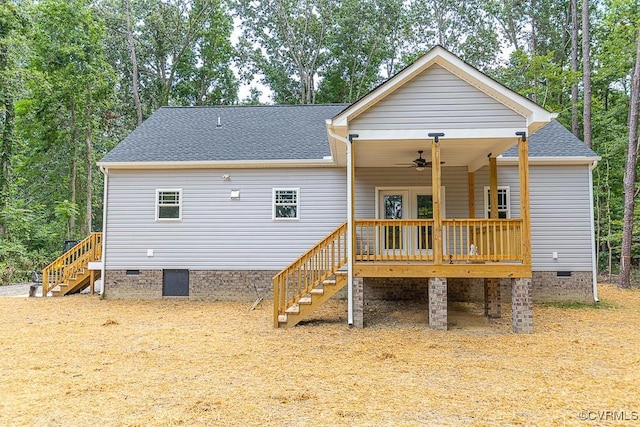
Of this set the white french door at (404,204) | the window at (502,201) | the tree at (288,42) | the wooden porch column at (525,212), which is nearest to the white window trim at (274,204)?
the white french door at (404,204)

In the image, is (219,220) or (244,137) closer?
(219,220)

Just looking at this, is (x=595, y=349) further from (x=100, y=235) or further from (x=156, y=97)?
(x=156, y=97)

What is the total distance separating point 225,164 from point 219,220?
1513 mm

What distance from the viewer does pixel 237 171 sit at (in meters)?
11.9

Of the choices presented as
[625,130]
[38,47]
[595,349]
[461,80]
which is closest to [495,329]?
[595,349]

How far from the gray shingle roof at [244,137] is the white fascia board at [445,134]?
3465 millimetres

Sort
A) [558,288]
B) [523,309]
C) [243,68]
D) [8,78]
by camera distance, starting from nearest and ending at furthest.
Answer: [523,309] < [558,288] < [8,78] < [243,68]

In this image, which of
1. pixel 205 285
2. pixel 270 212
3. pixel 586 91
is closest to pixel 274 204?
pixel 270 212

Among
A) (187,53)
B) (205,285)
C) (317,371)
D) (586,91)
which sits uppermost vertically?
(187,53)

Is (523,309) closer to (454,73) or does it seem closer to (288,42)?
(454,73)

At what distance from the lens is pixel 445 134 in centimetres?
820

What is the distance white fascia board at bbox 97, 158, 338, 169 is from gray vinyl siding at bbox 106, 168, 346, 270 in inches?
6.0

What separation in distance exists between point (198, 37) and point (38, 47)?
922 cm
